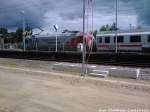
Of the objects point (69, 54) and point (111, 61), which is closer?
point (111, 61)

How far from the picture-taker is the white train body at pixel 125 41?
33344 millimetres

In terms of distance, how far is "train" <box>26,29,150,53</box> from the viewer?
110 feet

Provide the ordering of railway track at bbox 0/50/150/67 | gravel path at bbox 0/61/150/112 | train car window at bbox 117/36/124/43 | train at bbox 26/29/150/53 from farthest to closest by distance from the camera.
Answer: train car window at bbox 117/36/124/43, train at bbox 26/29/150/53, railway track at bbox 0/50/150/67, gravel path at bbox 0/61/150/112

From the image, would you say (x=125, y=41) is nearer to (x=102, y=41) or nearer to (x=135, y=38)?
(x=135, y=38)

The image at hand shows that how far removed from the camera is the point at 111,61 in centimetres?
2362

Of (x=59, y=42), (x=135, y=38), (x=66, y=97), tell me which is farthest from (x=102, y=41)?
(x=66, y=97)

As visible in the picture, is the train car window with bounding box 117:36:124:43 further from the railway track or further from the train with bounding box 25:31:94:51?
the railway track

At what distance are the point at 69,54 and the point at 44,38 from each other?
18.9 meters

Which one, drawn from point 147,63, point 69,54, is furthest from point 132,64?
point 69,54

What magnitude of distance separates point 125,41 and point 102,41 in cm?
403

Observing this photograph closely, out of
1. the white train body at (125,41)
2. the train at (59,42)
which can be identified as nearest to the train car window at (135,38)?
the white train body at (125,41)

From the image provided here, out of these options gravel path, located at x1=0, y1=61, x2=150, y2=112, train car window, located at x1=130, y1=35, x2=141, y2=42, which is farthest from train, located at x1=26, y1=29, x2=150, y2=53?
gravel path, located at x1=0, y1=61, x2=150, y2=112

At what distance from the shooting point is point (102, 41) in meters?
39.1

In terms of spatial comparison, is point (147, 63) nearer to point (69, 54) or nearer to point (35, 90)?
point (69, 54)
